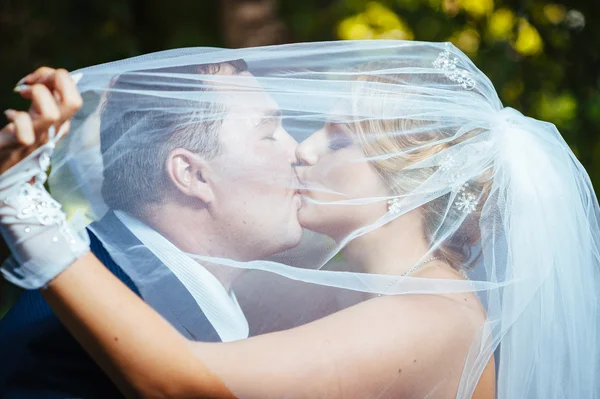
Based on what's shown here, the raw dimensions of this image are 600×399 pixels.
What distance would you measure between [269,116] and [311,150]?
0.16 m

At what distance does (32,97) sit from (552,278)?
156 cm

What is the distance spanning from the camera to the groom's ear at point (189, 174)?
7.42 ft

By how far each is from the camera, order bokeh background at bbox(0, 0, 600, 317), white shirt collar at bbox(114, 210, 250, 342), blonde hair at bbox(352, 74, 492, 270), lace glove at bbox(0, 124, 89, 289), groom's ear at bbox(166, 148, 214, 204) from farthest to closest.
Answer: bokeh background at bbox(0, 0, 600, 317)
blonde hair at bbox(352, 74, 492, 270)
groom's ear at bbox(166, 148, 214, 204)
white shirt collar at bbox(114, 210, 250, 342)
lace glove at bbox(0, 124, 89, 289)

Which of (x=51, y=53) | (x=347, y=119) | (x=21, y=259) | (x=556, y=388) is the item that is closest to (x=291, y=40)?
(x=51, y=53)

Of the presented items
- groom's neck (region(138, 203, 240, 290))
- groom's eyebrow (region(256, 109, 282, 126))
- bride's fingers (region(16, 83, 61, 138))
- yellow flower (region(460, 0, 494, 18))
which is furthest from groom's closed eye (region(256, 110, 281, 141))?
yellow flower (region(460, 0, 494, 18))

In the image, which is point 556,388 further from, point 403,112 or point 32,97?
point 32,97

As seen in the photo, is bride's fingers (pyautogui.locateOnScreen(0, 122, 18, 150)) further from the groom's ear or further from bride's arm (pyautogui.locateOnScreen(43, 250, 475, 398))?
the groom's ear

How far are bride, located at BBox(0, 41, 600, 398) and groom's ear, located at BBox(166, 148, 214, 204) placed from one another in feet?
0.49

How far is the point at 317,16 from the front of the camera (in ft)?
18.4

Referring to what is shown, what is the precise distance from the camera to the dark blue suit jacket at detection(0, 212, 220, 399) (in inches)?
82.4

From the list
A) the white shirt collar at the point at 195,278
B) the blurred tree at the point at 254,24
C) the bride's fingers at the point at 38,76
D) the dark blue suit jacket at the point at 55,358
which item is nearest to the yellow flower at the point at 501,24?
the blurred tree at the point at 254,24

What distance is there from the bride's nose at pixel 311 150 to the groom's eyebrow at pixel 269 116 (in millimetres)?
112

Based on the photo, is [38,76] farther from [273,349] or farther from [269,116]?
[273,349]

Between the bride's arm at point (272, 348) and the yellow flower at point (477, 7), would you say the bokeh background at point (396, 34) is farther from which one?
the bride's arm at point (272, 348)
